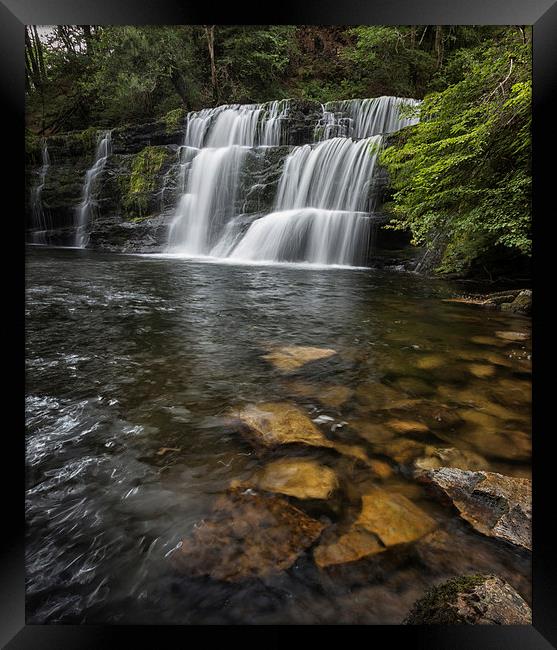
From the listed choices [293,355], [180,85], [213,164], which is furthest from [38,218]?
[293,355]

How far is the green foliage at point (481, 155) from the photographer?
3.50 m

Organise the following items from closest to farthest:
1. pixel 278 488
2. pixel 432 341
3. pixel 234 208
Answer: pixel 278 488 < pixel 432 341 < pixel 234 208

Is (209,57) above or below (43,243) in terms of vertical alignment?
above

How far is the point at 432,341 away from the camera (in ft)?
11.0

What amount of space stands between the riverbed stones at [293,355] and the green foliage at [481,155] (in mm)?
2443

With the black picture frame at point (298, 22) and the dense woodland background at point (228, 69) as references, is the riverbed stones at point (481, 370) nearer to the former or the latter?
the black picture frame at point (298, 22)

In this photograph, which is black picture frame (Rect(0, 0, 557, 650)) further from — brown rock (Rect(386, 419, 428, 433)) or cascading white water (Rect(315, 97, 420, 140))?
cascading white water (Rect(315, 97, 420, 140))

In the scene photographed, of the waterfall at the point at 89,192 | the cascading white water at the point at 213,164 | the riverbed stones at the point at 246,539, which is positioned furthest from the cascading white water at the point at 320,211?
the riverbed stones at the point at 246,539

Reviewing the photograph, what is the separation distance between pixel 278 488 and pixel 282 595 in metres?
0.42

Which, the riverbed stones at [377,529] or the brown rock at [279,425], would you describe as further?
the brown rock at [279,425]

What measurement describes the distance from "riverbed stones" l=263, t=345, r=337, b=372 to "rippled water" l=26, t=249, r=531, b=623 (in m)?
0.10

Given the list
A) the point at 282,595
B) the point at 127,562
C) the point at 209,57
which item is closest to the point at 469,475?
the point at 282,595

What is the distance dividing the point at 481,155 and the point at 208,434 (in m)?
3.99
